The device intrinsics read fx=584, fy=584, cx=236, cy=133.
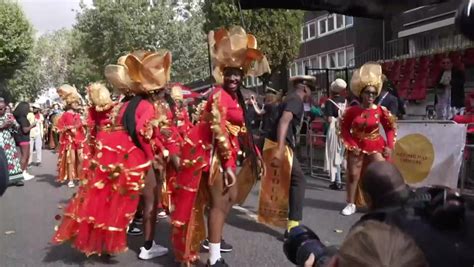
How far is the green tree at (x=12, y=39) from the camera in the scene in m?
36.8

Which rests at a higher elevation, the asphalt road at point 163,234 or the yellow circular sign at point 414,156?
the yellow circular sign at point 414,156

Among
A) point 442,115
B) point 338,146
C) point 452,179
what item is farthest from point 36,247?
point 442,115

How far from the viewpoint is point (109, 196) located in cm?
530

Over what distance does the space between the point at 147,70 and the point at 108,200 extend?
49.1 inches

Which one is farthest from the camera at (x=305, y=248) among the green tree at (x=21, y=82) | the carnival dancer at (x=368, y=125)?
the green tree at (x=21, y=82)

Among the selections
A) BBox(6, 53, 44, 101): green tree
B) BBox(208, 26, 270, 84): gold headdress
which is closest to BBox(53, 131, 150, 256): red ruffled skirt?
BBox(208, 26, 270, 84): gold headdress

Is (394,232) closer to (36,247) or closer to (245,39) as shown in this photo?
(245,39)

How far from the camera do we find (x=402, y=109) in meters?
9.79

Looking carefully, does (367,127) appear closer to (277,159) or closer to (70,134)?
(277,159)

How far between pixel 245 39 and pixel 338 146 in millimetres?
5305

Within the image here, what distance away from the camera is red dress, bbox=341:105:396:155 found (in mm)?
6684

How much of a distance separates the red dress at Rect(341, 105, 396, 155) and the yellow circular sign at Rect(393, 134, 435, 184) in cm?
48

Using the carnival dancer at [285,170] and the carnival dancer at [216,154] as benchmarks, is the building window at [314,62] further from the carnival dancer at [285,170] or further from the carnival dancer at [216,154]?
the carnival dancer at [216,154]

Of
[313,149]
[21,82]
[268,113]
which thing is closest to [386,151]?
[268,113]
